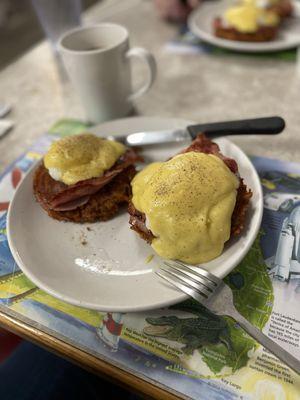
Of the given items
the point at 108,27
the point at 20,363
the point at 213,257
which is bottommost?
the point at 20,363

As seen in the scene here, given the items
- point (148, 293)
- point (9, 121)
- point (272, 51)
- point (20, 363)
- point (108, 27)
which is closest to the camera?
point (148, 293)

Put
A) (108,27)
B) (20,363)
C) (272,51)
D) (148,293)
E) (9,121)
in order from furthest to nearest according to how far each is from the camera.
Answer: (272,51), (9,121), (108,27), (20,363), (148,293)

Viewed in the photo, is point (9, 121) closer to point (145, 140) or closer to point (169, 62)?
point (145, 140)

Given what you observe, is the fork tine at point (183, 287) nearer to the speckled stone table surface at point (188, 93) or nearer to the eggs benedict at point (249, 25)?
the speckled stone table surface at point (188, 93)

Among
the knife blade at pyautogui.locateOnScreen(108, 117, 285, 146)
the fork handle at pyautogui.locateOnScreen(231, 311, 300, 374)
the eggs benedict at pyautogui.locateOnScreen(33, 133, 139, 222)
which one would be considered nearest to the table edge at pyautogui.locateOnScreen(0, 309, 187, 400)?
the fork handle at pyautogui.locateOnScreen(231, 311, 300, 374)

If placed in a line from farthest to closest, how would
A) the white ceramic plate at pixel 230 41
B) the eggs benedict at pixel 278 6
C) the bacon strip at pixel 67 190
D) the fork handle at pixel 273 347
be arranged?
the eggs benedict at pixel 278 6
the white ceramic plate at pixel 230 41
the bacon strip at pixel 67 190
the fork handle at pixel 273 347

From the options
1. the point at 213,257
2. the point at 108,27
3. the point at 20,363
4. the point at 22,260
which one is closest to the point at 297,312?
the point at 213,257

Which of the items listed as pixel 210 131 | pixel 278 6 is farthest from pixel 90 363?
pixel 278 6

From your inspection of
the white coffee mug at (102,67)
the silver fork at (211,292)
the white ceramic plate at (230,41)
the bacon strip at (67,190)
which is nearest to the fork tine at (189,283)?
the silver fork at (211,292)
